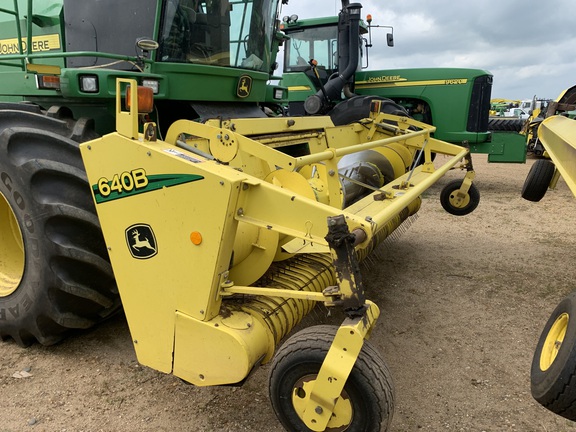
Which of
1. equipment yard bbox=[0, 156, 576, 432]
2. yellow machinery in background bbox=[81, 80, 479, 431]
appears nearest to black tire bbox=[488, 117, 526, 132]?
equipment yard bbox=[0, 156, 576, 432]

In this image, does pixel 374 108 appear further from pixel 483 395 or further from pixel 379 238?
pixel 483 395

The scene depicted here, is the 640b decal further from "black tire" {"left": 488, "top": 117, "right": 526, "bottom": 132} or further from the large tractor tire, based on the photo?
"black tire" {"left": 488, "top": 117, "right": 526, "bottom": 132}

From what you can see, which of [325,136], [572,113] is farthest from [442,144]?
[572,113]

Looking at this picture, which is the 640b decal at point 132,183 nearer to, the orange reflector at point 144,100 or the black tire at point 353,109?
the orange reflector at point 144,100

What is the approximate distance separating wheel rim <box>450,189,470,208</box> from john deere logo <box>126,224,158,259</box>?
318 cm

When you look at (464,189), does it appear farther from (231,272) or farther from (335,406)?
(335,406)

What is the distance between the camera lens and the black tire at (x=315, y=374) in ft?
5.47

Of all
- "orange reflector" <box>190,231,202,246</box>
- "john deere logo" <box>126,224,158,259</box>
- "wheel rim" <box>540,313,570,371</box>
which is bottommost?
"wheel rim" <box>540,313,570,371</box>

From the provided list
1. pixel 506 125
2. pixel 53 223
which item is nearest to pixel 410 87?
pixel 506 125

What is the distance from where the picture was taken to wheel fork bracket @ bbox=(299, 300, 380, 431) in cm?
164

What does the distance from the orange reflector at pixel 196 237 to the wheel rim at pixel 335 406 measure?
0.65 meters

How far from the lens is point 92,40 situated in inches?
124

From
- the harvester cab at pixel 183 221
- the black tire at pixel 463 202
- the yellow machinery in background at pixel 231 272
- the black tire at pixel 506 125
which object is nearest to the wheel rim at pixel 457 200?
the black tire at pixel 463 202

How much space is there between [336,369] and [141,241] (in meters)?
0.97
